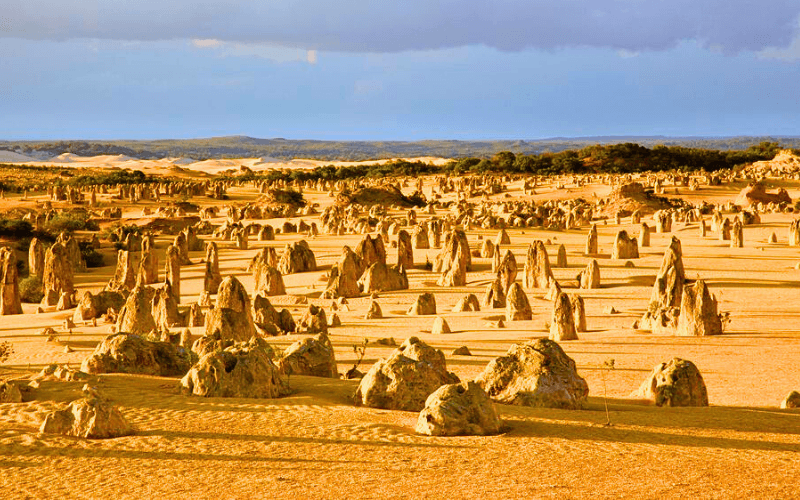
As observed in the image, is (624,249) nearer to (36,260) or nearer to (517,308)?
(517,308)

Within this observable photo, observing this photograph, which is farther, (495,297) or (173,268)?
(173,268)

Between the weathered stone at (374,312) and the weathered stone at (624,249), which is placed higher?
the weathered stone at (624,249)

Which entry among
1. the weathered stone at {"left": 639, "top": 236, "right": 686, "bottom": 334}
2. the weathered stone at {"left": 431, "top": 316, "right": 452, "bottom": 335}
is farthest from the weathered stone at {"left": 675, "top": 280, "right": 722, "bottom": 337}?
the weathered stone at {"left": 431, "top": 316, "right": 452, "bottom": 335}

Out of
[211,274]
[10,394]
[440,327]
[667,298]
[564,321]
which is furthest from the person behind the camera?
[211,274]

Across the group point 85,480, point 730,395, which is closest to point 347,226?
point 730,395

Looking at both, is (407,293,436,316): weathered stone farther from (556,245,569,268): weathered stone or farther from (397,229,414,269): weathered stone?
(556,245,569,268): weathered stone

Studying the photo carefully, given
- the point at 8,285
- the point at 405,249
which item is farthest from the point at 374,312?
the point at 8,285

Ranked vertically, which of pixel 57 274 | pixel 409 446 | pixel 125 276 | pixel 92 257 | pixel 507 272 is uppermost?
pixel 409 446

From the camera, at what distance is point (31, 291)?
107 feet

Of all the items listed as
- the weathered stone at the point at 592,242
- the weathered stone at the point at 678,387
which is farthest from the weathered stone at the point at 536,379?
the weathered stone at the point at 592,242

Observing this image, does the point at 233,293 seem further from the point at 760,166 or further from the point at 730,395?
the point at 760,166

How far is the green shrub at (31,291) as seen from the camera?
32206mm

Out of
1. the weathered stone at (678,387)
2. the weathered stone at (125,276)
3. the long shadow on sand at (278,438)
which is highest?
the long shadow on sand at (278,438)

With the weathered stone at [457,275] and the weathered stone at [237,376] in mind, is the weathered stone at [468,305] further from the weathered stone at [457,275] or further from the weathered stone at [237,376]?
the weathered stone at [237,376]
